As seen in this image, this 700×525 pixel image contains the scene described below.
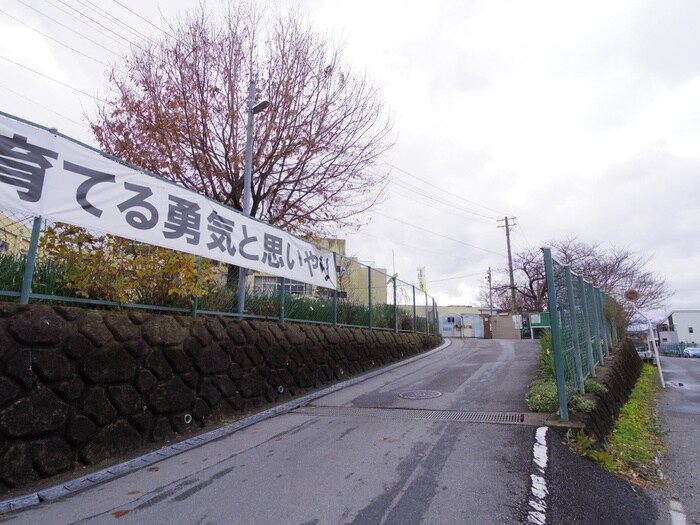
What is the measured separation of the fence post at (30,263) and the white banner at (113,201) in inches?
5.9

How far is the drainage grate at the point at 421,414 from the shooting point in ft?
17.2

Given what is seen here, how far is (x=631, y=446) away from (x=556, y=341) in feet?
5.85

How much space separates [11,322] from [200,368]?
2234 mm

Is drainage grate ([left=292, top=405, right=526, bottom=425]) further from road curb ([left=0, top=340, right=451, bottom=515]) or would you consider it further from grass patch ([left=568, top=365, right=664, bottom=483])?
grass patch ([left=568, top=365, right=664, bottom=483])

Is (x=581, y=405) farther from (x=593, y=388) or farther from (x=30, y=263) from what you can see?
(x=30, y=263)

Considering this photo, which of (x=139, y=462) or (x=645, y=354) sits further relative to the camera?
(x=645, y=354)

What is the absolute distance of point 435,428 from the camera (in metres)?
4.98

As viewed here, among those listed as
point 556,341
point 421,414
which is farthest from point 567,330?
point 421,414

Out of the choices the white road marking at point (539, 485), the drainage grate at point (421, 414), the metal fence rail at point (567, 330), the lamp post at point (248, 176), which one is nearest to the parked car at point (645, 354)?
the metal fence rail at point (567, 330)

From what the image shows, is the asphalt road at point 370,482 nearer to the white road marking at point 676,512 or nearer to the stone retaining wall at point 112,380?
the white road marking at point 676,512

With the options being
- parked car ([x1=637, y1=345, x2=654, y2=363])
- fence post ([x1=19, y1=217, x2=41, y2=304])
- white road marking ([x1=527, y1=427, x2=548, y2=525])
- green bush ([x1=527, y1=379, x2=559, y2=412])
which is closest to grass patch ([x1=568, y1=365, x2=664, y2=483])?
white road marking ([x1=527, y1=427, x2=548, y2=525])

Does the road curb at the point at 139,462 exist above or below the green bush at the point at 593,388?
below

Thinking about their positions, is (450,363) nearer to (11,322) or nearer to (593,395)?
(593,395)

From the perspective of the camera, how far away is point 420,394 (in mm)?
7059
